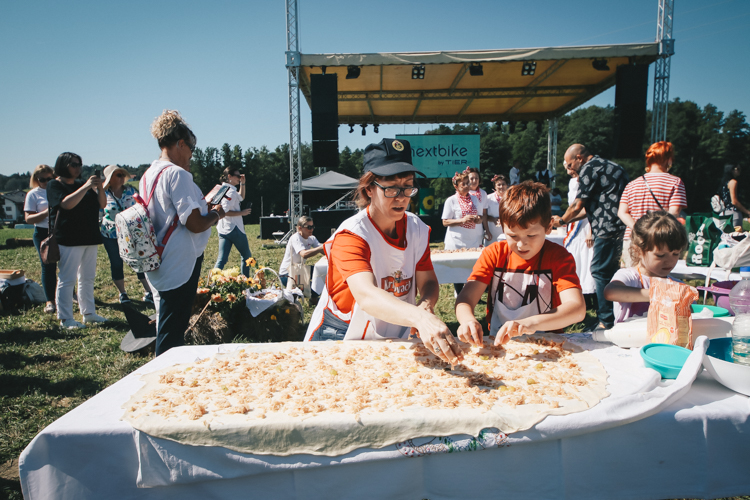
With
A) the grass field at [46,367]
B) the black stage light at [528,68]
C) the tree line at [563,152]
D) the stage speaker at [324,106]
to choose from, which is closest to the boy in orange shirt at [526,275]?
the grass field at [46,367]

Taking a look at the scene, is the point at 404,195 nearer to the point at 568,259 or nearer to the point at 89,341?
the point at 568,259

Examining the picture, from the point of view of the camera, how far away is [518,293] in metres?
2.12

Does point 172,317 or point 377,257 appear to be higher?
point 377,257

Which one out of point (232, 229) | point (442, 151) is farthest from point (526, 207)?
point (442, 151)

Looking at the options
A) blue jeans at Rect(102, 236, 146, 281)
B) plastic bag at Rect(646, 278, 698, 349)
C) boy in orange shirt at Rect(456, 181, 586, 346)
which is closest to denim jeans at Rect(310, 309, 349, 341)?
boy in orange shirt at Rect(456, 181, 586, 346)

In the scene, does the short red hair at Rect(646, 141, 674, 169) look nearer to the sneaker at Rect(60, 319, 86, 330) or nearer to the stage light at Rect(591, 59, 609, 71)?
the sneaker at Rect(60, 319, 86, 330)

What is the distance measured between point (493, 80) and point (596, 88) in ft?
11.2

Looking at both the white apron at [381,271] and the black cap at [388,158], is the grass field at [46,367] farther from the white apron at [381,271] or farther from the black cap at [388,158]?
the black cap at [388,158]

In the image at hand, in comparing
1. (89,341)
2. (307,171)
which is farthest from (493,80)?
(307,171)

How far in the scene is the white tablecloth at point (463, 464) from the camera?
113cm

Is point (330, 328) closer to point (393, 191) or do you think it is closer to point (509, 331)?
point (393, 191)

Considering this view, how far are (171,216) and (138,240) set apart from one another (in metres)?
0.25

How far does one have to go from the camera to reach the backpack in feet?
8.17

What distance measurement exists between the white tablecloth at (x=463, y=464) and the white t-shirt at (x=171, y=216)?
1431 millimetres
